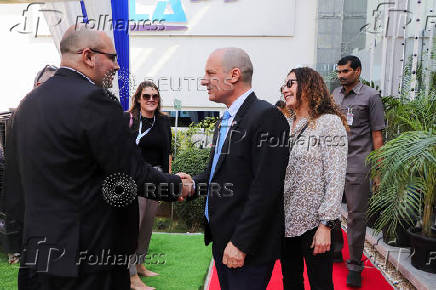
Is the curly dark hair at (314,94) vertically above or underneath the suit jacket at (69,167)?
above

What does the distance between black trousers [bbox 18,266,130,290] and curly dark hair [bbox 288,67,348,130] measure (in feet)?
4.57

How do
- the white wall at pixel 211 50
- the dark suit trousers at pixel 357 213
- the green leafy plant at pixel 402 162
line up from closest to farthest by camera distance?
the green leafy plant at pixel 402 162 < the dark suit trousers at pixel 357 213 < the white wall at pixel 211 50

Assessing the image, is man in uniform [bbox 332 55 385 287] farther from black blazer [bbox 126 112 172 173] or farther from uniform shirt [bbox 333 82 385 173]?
black blazer [bbox 126 112 172 173]

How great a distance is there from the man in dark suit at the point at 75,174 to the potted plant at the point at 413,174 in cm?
204

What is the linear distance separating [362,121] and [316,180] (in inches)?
66.1

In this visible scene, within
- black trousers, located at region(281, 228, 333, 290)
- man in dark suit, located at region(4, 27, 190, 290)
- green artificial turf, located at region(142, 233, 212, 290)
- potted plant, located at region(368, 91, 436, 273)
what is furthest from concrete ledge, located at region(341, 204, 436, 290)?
man in dark suit, located at region(4, 27, 190, 290)

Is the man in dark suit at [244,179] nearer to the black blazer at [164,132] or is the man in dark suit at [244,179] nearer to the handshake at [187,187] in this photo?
the handshake at [187,187]

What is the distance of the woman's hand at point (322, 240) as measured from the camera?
7.07ft

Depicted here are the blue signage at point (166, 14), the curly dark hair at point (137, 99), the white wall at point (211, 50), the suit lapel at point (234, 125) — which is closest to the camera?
the suit lapel at point (234, 125)

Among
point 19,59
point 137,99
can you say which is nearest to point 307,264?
point 137,99

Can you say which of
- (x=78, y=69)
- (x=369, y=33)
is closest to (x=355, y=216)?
(x=78, y=69)

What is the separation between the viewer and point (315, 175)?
2.25 meters

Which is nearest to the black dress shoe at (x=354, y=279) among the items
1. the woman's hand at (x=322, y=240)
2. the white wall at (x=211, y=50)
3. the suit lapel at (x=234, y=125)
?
the woman's hand at (x=322, y=240)

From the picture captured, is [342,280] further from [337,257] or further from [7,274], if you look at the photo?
[7,274]
